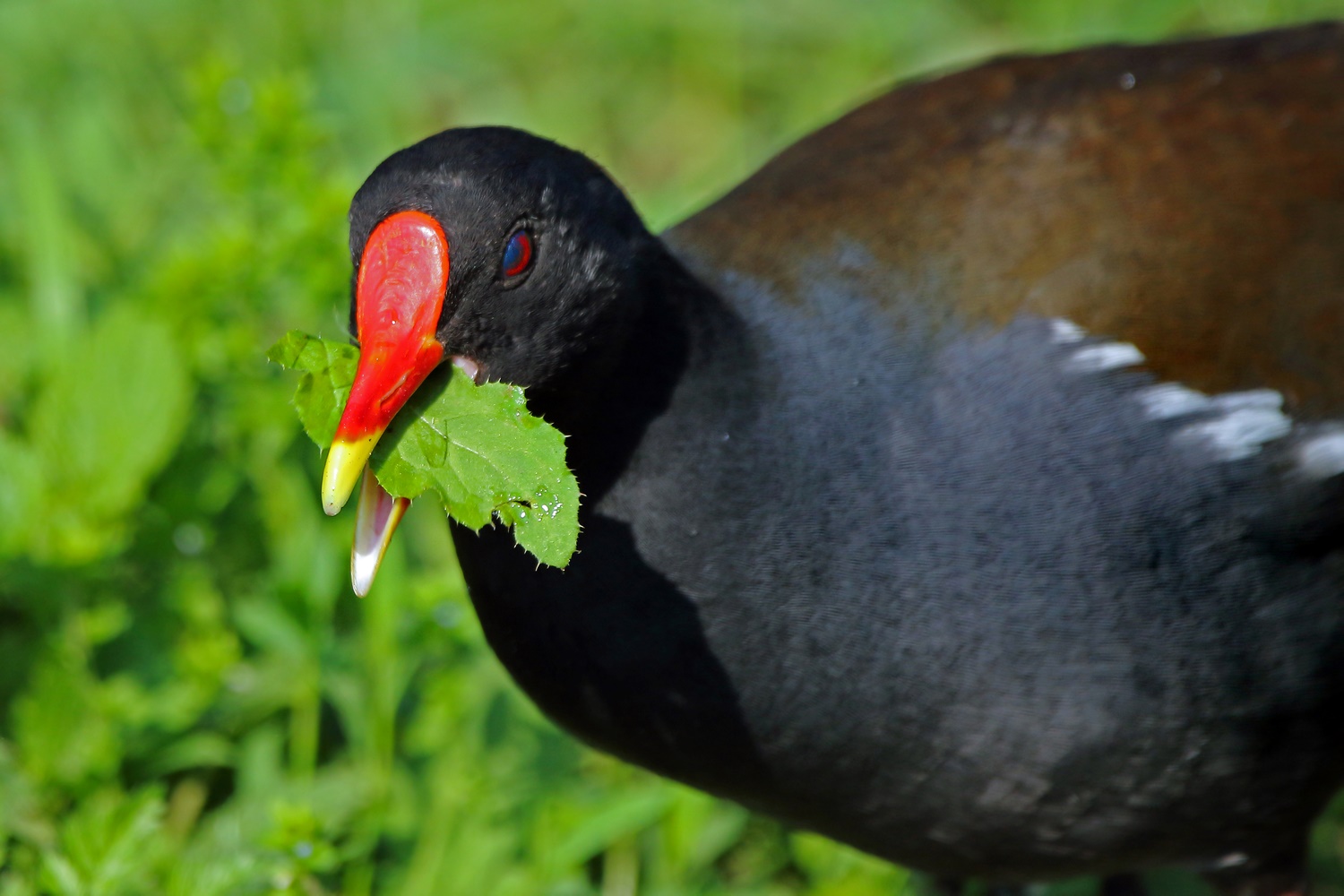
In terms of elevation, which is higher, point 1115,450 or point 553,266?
point 553,266

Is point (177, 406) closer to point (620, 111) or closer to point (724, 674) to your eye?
point (724, 674)

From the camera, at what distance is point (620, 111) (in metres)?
4.57

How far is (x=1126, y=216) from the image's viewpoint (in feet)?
6.95

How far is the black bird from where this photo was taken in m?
1.83

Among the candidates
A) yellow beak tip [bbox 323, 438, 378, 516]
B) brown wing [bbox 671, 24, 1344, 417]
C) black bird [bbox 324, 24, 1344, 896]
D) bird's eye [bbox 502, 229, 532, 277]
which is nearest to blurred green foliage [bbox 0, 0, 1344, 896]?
black bird [bbox 324, 24, 1344, 896]

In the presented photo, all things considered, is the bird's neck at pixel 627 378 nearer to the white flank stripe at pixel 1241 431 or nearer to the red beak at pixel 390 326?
the red beak at pixel 390 326

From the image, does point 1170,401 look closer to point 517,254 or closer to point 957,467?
point 957,467

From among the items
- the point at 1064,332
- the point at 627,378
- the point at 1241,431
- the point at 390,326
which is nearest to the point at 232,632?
the point at 627,378

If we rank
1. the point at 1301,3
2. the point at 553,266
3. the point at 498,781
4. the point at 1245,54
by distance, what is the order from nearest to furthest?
the point at 553,266 < the point at 1245,54 < the point at 498,781 < the point at 1301,3

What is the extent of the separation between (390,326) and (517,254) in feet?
0.59

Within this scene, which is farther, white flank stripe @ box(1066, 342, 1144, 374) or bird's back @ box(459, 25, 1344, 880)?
white flank stripe @ box(1066, 342, 1144, 374)

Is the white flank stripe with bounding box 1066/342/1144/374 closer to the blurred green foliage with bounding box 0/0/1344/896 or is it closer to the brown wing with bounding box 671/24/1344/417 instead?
the brown wing with bounding box 671/24/1344/417

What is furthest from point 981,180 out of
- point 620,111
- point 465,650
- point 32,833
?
point 620,111

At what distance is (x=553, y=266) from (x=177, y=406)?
130 cm
